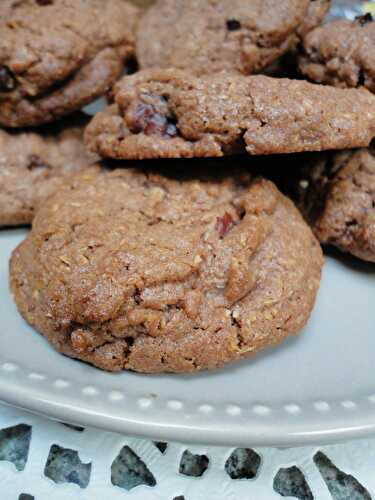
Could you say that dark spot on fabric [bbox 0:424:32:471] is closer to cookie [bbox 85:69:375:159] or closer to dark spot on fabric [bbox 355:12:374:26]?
cookie [bbox 85:69:375:159]

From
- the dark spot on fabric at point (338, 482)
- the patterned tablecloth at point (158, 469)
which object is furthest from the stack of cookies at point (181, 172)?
the dark spot on fabric at point (338, 482)

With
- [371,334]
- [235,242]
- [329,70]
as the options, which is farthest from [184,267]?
[329,70]

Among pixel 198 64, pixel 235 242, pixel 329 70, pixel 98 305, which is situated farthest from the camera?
pixel 198 64

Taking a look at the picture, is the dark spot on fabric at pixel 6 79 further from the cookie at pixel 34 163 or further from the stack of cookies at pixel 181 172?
the cookie at pixel 34 163

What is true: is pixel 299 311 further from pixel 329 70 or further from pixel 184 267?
pixel 329 70

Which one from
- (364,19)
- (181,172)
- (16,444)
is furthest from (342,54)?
(16,444)

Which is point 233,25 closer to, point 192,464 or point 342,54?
point 342,54
